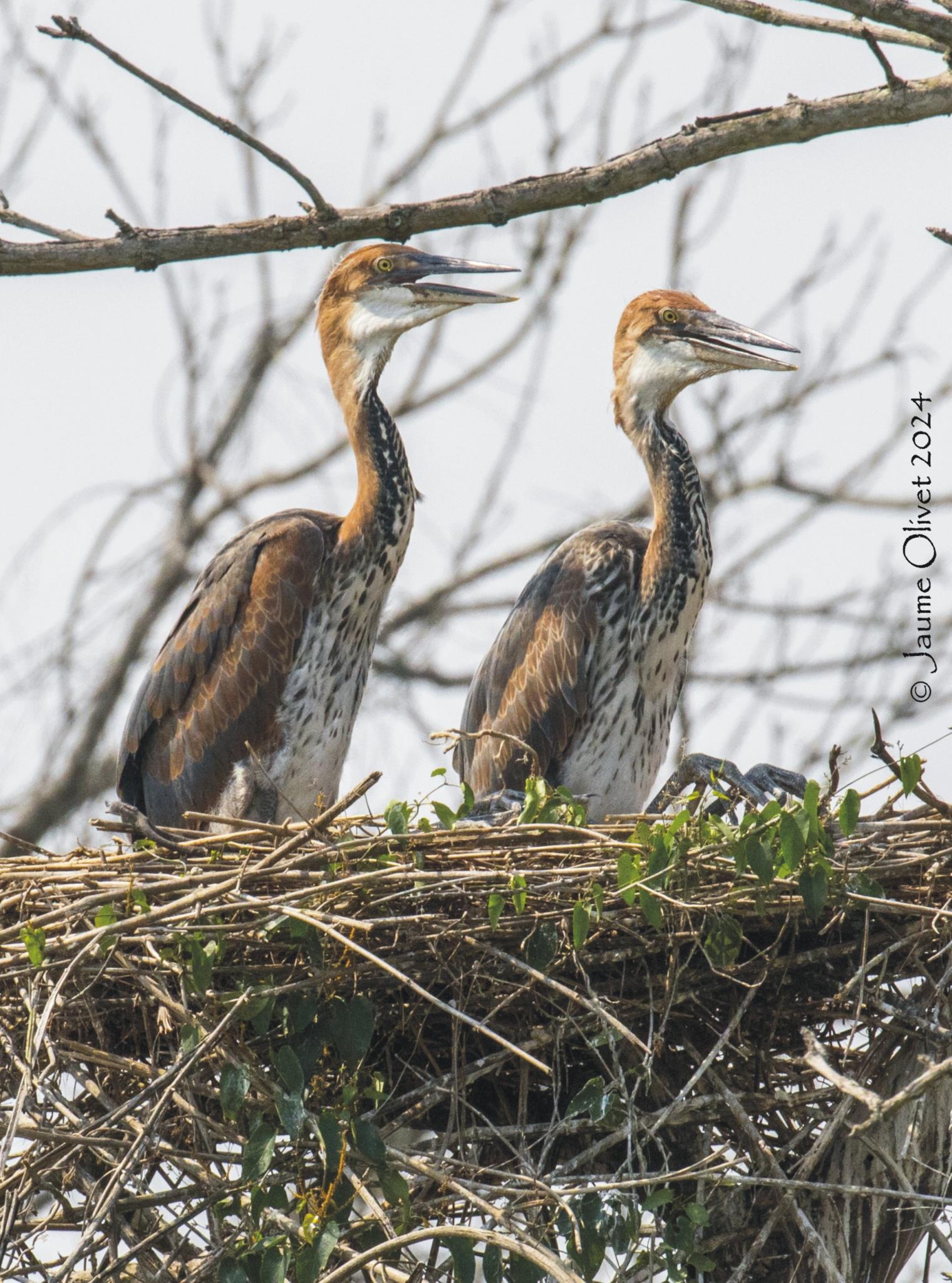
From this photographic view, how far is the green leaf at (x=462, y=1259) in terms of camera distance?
3900mm

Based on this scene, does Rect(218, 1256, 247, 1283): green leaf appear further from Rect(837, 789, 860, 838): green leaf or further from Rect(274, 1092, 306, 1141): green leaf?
Rect(837, 789, 860, 838): green leaf

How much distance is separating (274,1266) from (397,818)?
3.71 ft

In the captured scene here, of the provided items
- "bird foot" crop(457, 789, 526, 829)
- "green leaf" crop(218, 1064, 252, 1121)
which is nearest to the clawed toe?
"bird foot" crop(457, 789, 526, 829)

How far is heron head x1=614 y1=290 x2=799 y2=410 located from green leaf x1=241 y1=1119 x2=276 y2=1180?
3.52 meters

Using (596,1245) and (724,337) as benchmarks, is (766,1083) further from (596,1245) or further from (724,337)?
(724,337)

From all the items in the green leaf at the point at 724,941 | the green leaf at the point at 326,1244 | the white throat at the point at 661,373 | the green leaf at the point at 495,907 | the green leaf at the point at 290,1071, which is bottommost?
the green leaf at the point at 326,1244

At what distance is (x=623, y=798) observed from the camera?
6.32 meters

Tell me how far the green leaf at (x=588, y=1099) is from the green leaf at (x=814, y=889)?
0.64 metres

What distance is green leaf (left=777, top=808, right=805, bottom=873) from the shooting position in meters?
4.16

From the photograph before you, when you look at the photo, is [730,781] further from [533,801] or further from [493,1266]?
[493,1266]

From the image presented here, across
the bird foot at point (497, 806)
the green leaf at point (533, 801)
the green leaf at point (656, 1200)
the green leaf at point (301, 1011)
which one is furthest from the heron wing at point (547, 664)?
the green leaf at point (656, 1200)

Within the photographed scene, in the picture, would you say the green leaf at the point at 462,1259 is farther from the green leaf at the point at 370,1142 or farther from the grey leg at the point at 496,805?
the grey leg at the point at 496,805

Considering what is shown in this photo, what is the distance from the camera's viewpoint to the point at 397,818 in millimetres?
4539

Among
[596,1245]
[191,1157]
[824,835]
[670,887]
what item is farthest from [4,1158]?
[824,835]
